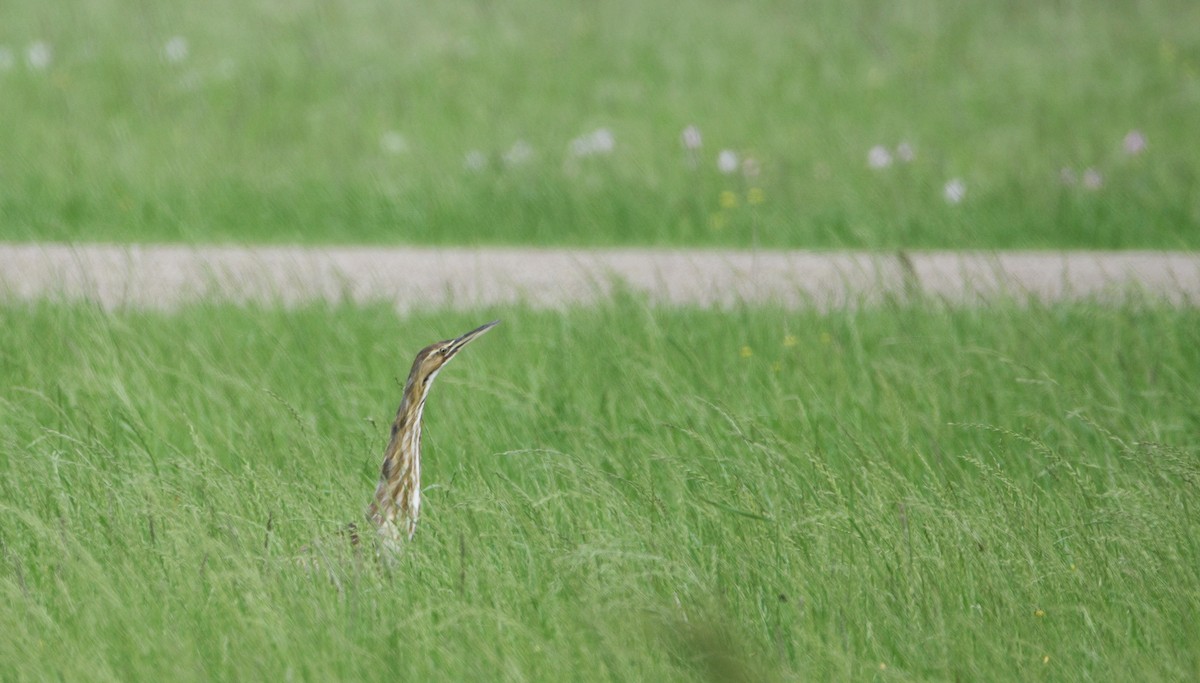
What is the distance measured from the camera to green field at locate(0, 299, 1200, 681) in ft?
10.1

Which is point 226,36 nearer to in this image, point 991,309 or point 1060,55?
point 1060,55

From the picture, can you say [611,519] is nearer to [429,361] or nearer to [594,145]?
[429,361]

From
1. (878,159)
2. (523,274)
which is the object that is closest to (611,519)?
(523,274)

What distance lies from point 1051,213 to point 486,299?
12.8ft

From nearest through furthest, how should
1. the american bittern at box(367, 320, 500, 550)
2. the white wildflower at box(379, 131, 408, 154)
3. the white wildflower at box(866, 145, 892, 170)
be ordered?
1. the american bittern at box(367, 320, 500, 550)
2. the white wildflower at box(866, 145, 892, 170)
3. the white wildflower at box(379, 131, 408, 154)

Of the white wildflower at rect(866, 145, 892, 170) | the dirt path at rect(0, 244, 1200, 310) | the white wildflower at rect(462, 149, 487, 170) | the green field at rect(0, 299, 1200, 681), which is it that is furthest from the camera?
the white wildflower at rect(462, 149, 487, 170)

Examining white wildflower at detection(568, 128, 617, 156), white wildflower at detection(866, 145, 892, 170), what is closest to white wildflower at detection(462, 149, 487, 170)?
white wildflower at detection(568, 128, 617, 156)

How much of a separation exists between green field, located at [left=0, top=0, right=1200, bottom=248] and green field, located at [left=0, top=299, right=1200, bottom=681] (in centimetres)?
212

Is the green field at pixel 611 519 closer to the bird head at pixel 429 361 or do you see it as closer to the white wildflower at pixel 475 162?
the bird head at pixel 429 361

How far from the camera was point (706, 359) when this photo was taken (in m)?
5.64

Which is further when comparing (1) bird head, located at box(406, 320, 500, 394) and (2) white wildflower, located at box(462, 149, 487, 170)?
(2) white wildflower, located at box(462, 149, 487, 170)

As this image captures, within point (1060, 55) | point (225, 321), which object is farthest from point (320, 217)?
point (1060, 55)

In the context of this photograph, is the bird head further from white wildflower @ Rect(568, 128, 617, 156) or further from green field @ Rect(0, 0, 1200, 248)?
white wildflower @ Rect(568, 128, 617, 156)

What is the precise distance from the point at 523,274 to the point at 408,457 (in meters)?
4.64
